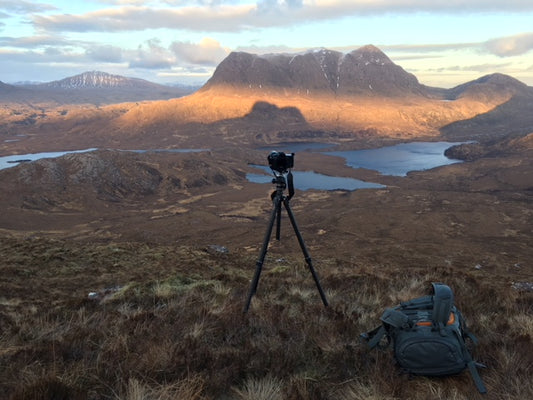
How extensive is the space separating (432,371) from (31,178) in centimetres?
7081

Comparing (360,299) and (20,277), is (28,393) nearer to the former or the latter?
(360,299)

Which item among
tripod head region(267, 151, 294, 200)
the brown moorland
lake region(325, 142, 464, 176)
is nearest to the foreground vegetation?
the brown moorland

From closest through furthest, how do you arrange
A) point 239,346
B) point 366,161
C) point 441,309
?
point 441,309 < point 239,346 < point 366,161

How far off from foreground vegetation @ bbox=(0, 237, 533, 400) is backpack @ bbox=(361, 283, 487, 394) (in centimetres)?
11

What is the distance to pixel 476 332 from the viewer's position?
4.30 meters

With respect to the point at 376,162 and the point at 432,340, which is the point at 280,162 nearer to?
the point at 432,340

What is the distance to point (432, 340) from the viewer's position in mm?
3223

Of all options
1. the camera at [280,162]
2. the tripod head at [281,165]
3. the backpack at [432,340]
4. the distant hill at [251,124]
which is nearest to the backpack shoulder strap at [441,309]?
the backpack at [432,340]

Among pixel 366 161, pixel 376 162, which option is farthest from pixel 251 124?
pixel 376 162

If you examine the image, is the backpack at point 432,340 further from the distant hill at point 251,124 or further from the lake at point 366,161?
the distant hill at point 251,124

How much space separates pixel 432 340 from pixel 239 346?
1.91 m

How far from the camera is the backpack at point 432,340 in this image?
316 centimetres

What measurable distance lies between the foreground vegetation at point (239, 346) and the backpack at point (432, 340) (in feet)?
0.36

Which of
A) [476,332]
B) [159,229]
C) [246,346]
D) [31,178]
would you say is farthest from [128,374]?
[31,178]
